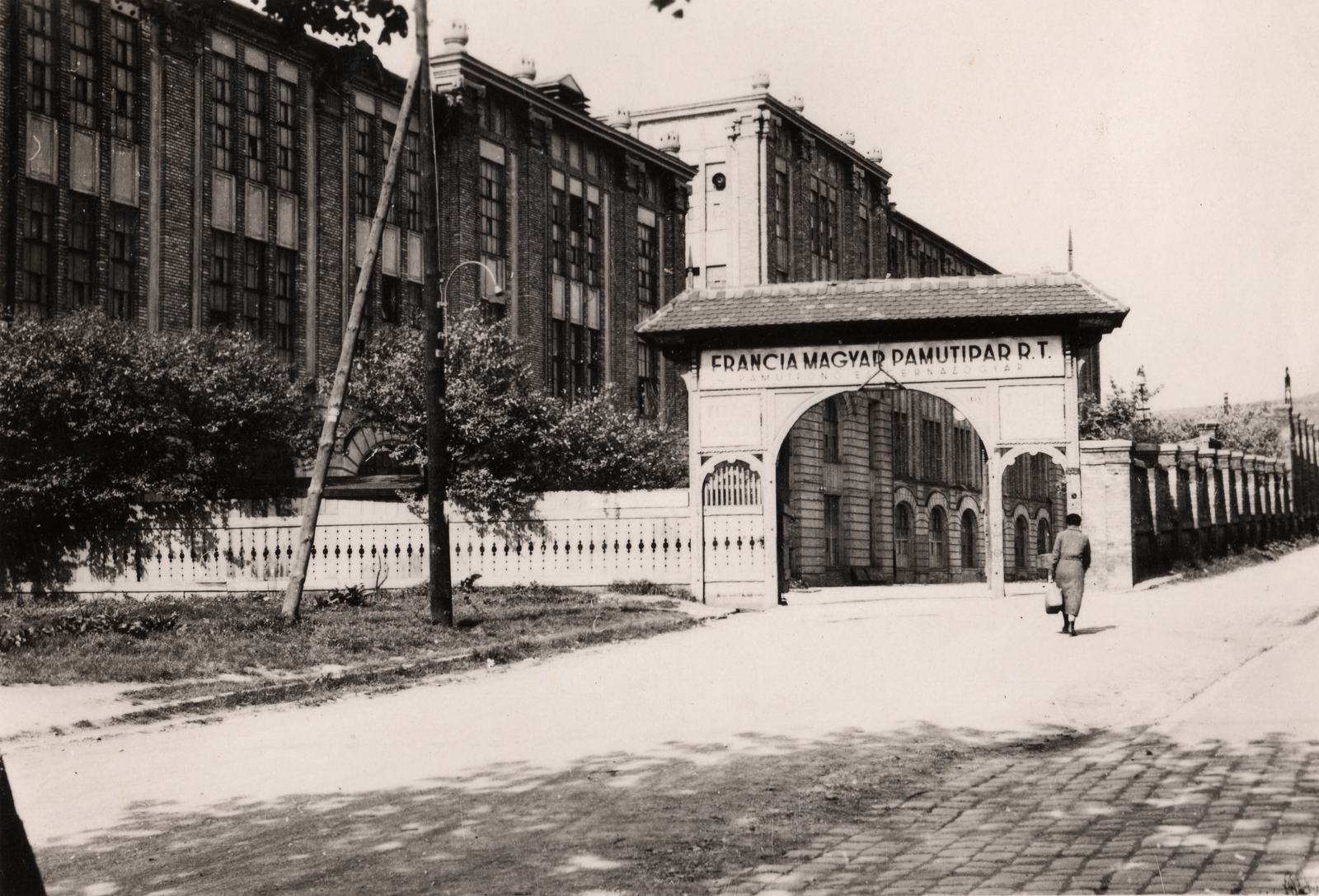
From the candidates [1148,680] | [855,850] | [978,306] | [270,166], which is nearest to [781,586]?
[978,306]

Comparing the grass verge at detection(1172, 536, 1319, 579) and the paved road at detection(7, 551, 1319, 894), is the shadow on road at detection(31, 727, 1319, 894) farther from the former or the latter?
the grass verge at detection(1172, 536, 1319, 579)

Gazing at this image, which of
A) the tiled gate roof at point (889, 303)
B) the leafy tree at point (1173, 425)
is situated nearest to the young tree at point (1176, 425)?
the leafy tree at point (1173, 425)

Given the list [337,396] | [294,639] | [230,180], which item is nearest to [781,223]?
[230,180]

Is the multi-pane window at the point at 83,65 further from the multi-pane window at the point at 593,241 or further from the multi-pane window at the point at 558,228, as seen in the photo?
the multi-pane window at the point at 593,241

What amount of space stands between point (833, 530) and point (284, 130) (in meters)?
22.9

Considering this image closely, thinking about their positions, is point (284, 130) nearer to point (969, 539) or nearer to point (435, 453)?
point (435, 453)

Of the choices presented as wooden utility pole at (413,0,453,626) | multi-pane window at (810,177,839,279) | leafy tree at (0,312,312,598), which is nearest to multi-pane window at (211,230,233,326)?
leafy tree at (0,312,312,598)

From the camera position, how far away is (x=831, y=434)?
48344 millimetres

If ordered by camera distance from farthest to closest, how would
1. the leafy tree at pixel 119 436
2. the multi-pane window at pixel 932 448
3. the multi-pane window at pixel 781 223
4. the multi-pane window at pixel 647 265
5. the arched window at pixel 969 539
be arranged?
the arched window at pixel 969 539 → the multi-pane window at pixel 932 448 → the multi-pane window at pixel 781 223 → the multi-pane window at pixel 647 265 → the leafy tree at pixel 119 436

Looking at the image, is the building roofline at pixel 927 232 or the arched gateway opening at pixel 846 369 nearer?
the arched gateway opening at pixel 846 369

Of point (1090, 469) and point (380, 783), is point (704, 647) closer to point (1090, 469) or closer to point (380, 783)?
point (380, 783)

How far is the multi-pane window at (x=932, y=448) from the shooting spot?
57.2 m

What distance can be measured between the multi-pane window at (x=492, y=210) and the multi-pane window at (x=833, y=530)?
574 inches

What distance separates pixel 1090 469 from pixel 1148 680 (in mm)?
13994
